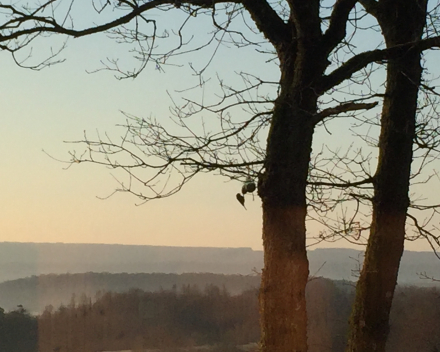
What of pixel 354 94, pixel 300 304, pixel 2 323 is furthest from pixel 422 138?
pixel 2 323

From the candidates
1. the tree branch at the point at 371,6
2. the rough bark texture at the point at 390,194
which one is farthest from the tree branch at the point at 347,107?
the tree branch at the point at 371,6

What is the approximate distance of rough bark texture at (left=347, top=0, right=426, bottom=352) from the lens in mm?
3236

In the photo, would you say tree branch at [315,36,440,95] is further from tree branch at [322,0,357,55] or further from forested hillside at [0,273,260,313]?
forested hillside at [0,273,260,313]

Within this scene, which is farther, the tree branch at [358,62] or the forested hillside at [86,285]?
the forested hillside at [86,285]

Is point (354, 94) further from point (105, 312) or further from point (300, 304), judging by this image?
point (105, 312)

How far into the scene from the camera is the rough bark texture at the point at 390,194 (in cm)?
324

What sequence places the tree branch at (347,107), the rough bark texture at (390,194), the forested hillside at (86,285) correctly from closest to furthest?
the tree branch at (347,107) < the rough bark texture at (390,194) < the forested hillside at (86,285)

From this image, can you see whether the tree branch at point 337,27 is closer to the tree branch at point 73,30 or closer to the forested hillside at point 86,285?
the tree branch at point 73,30

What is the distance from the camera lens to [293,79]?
108 inches

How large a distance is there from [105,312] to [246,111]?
2.48 meters

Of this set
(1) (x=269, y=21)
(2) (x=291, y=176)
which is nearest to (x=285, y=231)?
(2) (x=291, y=176)

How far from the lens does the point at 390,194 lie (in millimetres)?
3285

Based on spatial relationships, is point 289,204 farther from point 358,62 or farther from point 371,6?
point 371,6

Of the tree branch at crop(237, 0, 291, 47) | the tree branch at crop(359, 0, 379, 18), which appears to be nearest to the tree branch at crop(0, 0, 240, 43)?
the tree branch at crop(237, 0, 291, 47)
